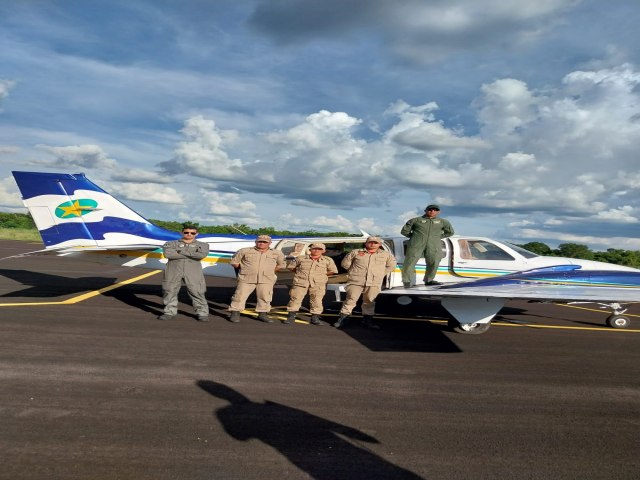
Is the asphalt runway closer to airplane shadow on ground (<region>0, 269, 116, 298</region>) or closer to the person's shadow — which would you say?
the person's shadow

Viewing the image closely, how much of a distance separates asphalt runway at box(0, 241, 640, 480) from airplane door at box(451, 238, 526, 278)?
1.57 m

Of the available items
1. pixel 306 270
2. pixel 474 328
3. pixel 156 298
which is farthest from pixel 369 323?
pixel 156 298

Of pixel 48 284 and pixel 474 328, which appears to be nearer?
pixel 474 328

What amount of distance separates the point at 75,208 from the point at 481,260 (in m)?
9.11

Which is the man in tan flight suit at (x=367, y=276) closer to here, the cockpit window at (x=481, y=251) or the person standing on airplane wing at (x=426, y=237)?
the person standing on airplane wing at (x=426, y=237)

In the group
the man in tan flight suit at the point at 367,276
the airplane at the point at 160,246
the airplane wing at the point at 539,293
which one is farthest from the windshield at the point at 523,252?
the man in tan flight suit at the point at 367,276

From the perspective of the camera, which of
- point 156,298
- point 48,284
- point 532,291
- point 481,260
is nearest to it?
point 532,291

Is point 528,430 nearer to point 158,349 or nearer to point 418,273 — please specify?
point 158,349

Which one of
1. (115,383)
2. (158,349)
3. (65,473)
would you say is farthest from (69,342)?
(65,473)

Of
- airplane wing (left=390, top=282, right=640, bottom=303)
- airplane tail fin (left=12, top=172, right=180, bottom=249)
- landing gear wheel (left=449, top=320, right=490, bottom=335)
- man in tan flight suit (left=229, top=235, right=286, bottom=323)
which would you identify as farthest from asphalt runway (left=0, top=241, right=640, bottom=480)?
airplane tail fin (left=12, top=172, right=180, bottom=249)

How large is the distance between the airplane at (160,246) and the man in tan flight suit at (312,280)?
2.86 feet

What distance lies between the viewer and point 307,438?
3.56 metres

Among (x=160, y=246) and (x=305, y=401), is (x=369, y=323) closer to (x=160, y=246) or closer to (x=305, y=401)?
(x=305, y=401)

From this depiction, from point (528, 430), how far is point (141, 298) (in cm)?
903
